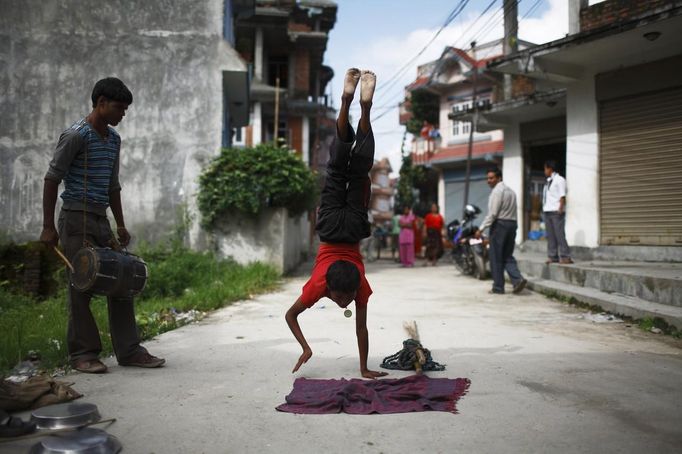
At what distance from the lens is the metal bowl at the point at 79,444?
2379mm

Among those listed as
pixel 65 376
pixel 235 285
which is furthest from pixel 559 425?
pixel 235 285

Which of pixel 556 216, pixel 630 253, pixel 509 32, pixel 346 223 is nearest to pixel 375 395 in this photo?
pixel 346 223

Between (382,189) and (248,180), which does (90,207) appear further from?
(382,189)

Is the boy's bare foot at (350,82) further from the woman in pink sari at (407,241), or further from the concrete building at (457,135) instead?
the concrete building at (457,135)

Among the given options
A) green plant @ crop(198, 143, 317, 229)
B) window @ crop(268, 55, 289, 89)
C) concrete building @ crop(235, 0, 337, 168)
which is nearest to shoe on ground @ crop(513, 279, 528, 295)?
green plant @ crop(198, 143, 317, 229)

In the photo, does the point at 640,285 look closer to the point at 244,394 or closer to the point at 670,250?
the point at 670,250

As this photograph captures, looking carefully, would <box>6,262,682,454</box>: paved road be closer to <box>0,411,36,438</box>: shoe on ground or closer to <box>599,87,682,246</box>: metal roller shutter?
<box>0,411,36,438</box>: shoe on ground

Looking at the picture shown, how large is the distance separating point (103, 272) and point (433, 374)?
2436 millimetres

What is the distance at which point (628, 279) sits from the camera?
719 cm

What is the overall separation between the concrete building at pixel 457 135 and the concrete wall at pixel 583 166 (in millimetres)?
13255

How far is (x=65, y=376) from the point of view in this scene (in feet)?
12.9

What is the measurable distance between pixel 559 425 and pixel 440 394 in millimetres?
713

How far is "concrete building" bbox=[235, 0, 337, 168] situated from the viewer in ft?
83.8

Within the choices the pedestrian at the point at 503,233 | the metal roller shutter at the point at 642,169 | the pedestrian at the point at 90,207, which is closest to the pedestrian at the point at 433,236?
the metal roller shutter at the point at 642,169
